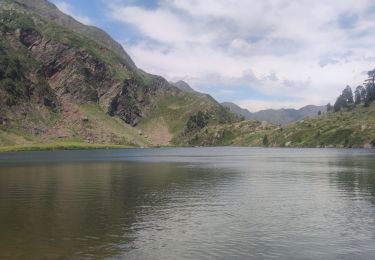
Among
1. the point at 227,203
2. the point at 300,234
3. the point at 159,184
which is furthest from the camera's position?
the point at 159,184

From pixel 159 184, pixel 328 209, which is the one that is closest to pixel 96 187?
pixel 159 184

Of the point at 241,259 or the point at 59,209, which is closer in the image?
→ the point at 241,259

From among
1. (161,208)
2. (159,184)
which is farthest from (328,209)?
(159,184)

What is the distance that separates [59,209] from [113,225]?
1613 centimetres

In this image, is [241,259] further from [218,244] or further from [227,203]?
[227,203]

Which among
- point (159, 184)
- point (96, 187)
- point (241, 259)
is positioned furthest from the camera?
point (159, 184)

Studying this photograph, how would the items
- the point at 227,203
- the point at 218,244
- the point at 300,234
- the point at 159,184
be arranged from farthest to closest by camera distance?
1. the point at 159,184
2. the point at 227,203
3. the point at 300,234
4. the point at 218,244

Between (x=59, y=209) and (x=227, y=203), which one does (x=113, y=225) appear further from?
(x=227, y=203)

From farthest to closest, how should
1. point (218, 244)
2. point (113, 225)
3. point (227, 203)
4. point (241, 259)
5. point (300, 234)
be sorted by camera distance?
point (227, 203) < point (113, 225) < point (300, 234) < point (218, 244) < point (241, 259)

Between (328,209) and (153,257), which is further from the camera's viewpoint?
(328,209)

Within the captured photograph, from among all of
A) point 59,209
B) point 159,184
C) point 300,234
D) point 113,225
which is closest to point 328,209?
point 300,234

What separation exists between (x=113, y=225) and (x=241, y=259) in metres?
20.3

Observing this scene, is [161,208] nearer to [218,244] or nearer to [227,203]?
[227,203]

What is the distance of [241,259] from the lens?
38438 mm
